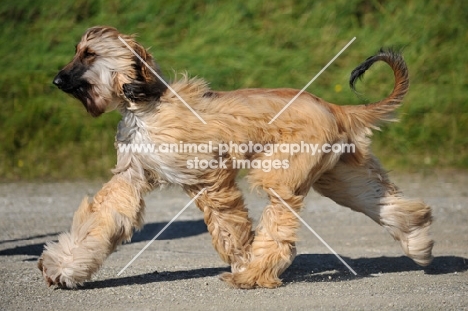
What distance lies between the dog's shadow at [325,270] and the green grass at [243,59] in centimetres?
388

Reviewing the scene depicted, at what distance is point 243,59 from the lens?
10133 mm

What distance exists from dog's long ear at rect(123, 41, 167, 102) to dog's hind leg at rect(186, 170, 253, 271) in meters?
0.51

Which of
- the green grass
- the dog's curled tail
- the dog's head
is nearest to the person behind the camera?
the dog's head

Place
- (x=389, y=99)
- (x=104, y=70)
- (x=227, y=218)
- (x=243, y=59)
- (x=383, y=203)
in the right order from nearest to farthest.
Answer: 1. (x=104, y=70)
2. (x=227, y=218)
3. (x=383, y=203)
4. (x=389, y=99)
5. (x=243, y=59)

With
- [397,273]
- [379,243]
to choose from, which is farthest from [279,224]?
[379,243]

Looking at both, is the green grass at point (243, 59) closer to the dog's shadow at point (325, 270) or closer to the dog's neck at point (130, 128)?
the dog's shadow at point (325, 270)

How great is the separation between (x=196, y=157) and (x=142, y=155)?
26cm

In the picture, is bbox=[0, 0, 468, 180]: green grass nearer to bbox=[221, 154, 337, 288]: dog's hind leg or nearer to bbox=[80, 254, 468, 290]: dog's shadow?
bbox=[80, 254, 468, 290]: dog's shadow

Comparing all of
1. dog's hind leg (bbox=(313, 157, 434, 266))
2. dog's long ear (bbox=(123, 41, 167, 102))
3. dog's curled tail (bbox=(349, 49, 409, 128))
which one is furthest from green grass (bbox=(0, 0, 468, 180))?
dog's long ear (bbox=(123, 41, 167, 102))

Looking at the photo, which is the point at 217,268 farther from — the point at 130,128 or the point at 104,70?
the point at 104,70

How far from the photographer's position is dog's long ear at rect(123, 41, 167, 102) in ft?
13.5

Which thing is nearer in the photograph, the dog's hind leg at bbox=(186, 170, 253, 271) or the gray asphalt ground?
the gray asphalt ground

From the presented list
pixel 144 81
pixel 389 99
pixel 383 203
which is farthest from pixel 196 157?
pixel 389 99

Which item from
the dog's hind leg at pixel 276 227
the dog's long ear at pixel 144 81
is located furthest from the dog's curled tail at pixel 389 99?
the dog's long ear at pixel 144 81
